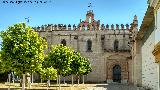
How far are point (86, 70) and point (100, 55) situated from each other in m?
10.7

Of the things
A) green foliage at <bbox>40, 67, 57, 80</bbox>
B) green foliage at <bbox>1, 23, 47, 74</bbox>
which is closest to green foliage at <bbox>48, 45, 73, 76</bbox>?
green foliage at <bbox>40, 67, 57, 80</bbox>

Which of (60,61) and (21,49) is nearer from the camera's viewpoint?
(21,49)

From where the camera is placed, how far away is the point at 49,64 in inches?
1585

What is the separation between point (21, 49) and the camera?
3127 cm

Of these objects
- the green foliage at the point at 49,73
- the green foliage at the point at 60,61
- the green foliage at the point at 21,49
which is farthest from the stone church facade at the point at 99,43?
the green foliage at the point at 21,49

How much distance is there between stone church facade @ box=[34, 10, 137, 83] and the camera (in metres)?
61.3

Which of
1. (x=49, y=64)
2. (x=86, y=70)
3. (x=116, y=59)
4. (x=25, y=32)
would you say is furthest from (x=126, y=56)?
(x=25, y=32)

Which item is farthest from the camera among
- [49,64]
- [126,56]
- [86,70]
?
[126,56]

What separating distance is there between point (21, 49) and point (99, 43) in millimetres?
31937

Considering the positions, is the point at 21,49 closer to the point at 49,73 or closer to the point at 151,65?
the point at 49,73

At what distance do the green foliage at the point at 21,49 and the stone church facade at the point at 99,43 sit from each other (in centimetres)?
2990

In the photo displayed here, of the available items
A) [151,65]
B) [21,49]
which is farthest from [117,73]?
[151,65]

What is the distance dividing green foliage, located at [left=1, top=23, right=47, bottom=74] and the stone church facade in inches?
1177

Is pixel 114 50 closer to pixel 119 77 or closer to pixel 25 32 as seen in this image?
pixel 119 77
